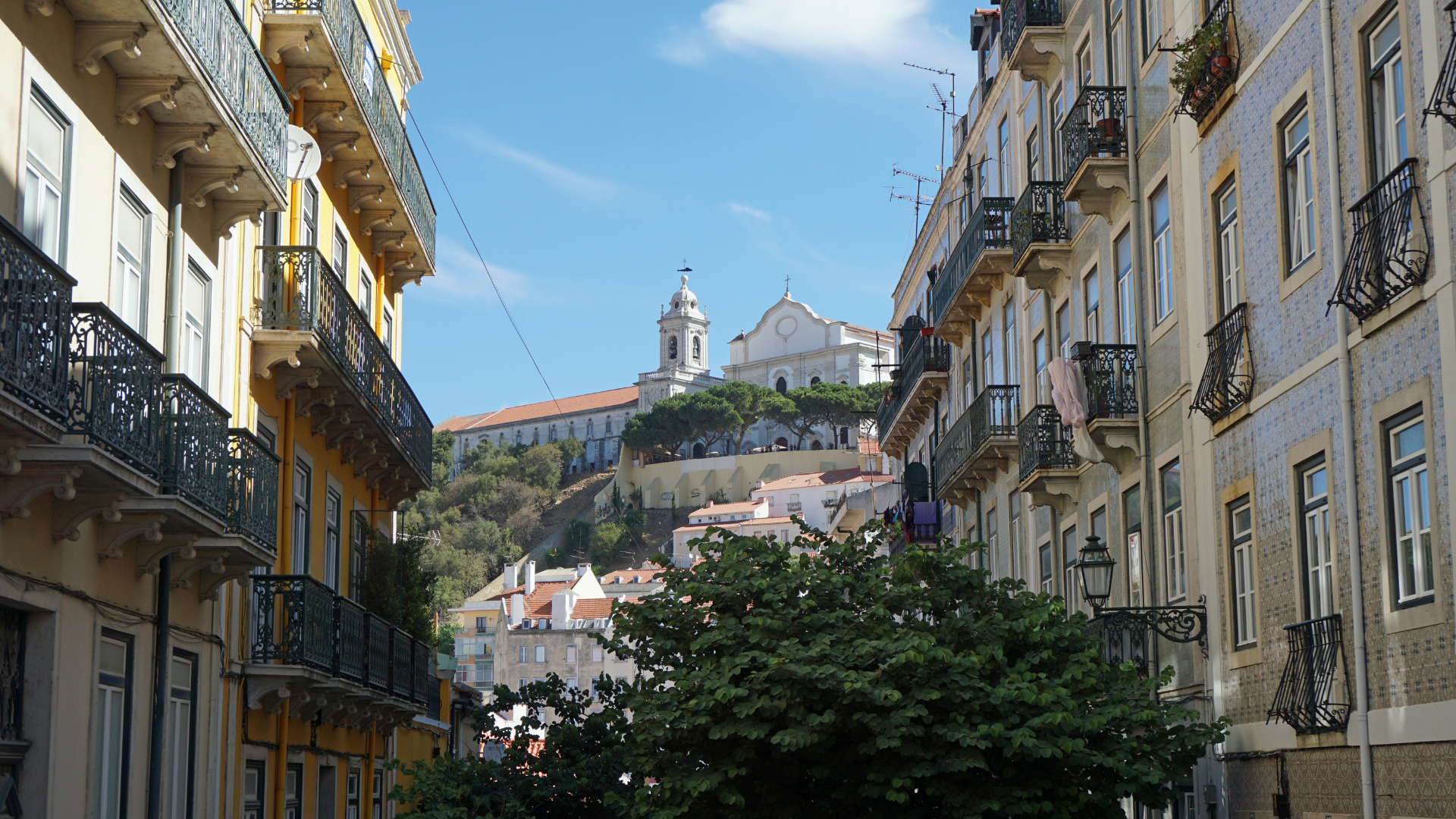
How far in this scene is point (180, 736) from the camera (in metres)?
13.0

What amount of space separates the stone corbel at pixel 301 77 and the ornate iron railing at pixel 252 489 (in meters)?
4.42

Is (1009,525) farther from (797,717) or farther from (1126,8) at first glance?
(797,717)

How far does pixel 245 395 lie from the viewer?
1453cm

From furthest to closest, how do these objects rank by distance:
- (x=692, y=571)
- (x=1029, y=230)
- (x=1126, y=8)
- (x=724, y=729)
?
(x=1029, y=230)
(x=1126, y=8)
(x=692, y=571)
(x=724, y=729)

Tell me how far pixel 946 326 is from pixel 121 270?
18.6m

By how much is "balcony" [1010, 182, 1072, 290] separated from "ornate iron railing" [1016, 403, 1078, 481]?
5.91ft

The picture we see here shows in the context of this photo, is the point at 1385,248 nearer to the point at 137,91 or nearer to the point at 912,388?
the point at 137,91

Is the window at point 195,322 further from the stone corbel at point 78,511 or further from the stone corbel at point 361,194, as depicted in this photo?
the stone corbel at point 361,194

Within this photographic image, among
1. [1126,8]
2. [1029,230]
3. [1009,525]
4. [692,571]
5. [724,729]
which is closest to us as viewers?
[724,729]

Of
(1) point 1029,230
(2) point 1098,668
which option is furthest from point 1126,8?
(2) point 1098,668

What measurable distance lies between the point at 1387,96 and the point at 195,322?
8.99m

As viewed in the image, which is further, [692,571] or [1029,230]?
[1029,230]

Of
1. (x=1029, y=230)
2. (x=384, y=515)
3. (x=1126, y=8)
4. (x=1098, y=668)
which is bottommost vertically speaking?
(x=1098, y=668)

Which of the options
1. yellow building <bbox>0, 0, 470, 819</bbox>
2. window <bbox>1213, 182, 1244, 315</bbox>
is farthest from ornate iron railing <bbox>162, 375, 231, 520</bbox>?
window <bbox>1213, 182, 1244, 315</bbox>
